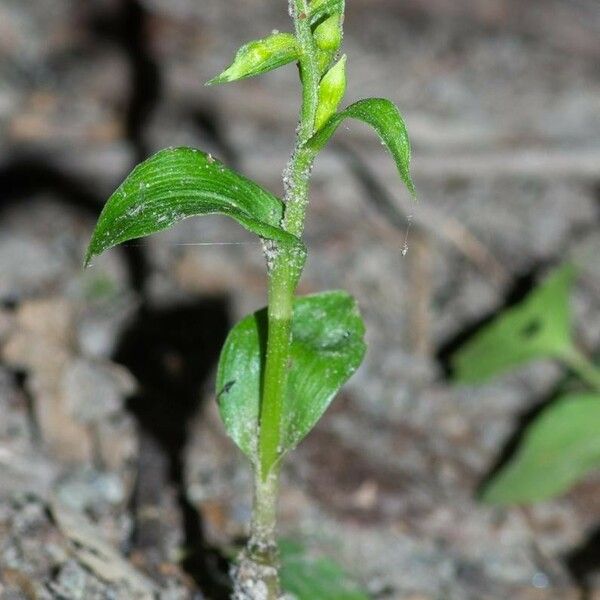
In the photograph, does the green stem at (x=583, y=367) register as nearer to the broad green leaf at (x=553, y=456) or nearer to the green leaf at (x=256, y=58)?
the broad green leaf at (x=553, y=456)

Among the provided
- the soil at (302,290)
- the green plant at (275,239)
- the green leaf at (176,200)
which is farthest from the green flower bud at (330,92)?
the soil at (302,290)

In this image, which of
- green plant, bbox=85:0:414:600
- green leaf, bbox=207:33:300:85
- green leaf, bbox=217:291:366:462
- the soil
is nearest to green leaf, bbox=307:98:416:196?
green plant, bbox=85:0:414:600

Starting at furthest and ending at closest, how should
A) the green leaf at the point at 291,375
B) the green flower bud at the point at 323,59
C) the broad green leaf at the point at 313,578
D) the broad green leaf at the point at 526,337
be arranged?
the broad green leaf at the point at 526,337, the broad green leaf at the point at 313,578, the green leaf at the point at 291,375, the green flower bud at the point at 323,59

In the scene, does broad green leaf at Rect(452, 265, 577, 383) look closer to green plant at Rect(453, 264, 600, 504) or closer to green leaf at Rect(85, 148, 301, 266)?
green plant at Rect(453, 264, 600, 504)

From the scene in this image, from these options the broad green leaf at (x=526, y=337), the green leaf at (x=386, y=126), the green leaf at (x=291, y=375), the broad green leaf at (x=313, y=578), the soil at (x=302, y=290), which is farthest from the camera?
the broad green leaf at (x=526, y=337)

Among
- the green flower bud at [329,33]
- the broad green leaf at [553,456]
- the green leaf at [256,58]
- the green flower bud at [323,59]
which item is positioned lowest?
the green leaf at [256,58]

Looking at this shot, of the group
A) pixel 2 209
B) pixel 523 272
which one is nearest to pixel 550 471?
pixel 523 272

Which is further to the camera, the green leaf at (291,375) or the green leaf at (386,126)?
the green leaf at (291,375)

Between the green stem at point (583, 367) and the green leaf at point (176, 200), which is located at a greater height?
the green stem at point (583, 367)
